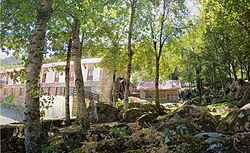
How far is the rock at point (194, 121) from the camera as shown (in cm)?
479

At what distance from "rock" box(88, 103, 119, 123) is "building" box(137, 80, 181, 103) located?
25.0 metres

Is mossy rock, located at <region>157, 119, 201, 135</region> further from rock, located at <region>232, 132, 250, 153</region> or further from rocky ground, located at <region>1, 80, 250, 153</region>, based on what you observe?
rock, located at <region>232, 132, 250, 153</region>

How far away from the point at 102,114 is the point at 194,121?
1027 cm

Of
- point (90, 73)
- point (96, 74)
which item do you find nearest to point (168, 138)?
point (96, 74)

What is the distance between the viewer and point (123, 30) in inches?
821

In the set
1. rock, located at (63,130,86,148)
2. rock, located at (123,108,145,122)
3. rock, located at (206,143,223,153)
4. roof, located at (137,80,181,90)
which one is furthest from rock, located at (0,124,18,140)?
→ roof, located at (137,80,181,90)

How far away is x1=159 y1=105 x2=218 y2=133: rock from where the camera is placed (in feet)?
15.7

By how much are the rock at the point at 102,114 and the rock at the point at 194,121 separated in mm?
8229

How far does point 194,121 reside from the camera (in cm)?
613

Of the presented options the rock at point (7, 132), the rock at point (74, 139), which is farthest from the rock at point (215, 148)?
the rock at point (7, 132)

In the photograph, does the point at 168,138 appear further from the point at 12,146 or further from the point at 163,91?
the point at 163,91

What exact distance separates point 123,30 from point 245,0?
10.5m

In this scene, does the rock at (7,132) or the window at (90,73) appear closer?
the rock at (7,132)

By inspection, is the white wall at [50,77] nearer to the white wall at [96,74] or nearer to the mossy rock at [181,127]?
the white wall at [96,74]
